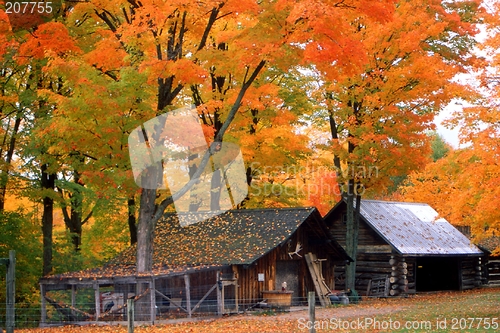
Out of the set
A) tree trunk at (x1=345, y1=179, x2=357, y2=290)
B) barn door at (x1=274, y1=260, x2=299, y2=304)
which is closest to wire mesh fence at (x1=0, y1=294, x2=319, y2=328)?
barn door at (x1=274, y1=260, x2=299, y2=304)

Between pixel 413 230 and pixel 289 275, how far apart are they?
13.4 metres

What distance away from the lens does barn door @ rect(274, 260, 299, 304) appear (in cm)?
2831

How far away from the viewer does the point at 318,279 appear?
2941 cm

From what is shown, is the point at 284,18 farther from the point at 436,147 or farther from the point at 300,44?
the point at 436,147

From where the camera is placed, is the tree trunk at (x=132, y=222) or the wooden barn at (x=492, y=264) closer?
the tree trunk at (x=132, y=222)

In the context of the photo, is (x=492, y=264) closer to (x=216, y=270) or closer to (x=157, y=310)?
(x=216, y=270)

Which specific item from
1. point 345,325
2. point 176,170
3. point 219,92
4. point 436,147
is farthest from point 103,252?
point 436,147

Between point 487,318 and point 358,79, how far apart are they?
502 inches

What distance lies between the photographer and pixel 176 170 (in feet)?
113

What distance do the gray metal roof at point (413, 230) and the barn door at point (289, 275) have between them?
8557 millimetres

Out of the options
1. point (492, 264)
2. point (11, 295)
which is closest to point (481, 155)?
point (11, 295)

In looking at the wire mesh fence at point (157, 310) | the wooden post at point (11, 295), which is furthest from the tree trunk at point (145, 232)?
the wooden post at point (11, 295)

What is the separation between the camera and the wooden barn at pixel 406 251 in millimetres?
36250

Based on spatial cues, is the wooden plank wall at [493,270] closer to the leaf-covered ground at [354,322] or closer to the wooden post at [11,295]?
the leaf-covered ground at [354,322]
